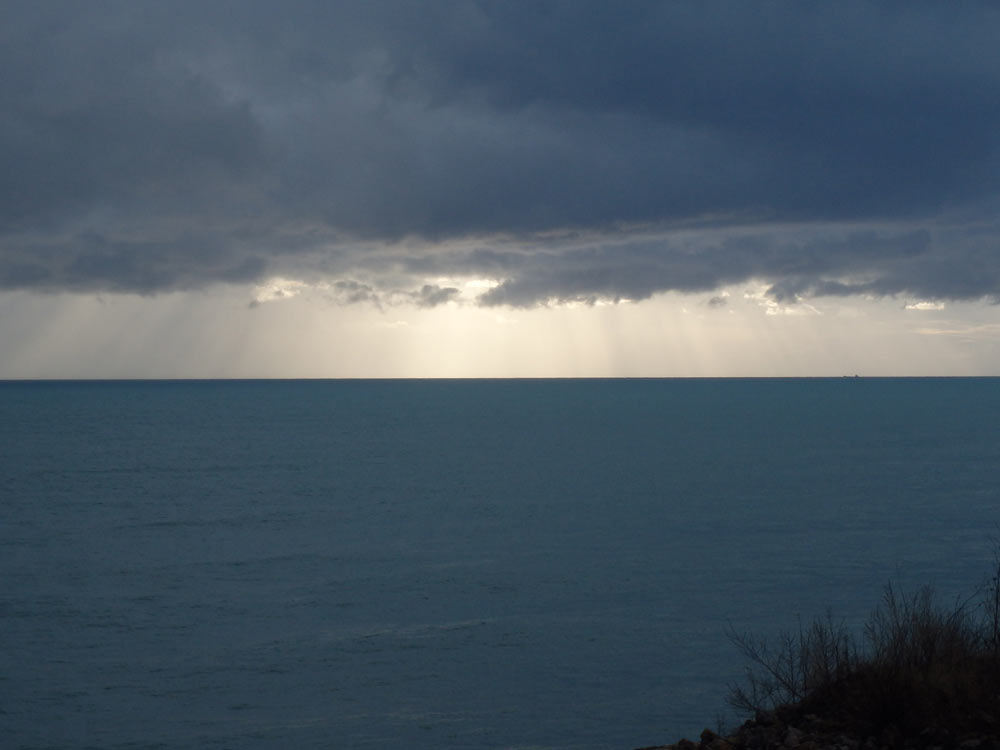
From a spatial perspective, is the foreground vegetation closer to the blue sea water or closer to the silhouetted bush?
the silhouetted bush

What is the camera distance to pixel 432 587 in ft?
127

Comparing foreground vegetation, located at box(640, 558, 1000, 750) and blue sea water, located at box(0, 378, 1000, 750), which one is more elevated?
blue sea water, located at box(0, 378, 1000, 750)

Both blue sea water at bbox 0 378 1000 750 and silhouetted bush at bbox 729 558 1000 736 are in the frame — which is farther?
blue sea water at bbox 0 378 1000 750

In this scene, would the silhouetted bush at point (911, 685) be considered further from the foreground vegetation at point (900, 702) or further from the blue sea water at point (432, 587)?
the blue sea water at point (432, 587)

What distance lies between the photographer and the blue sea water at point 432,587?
2450 cm

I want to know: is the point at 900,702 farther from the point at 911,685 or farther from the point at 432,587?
the point at 432,587

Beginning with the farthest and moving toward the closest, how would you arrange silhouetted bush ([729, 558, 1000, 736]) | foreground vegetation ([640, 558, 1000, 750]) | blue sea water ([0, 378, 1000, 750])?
blue sea water ([0, 378, 1000, 750]) → silhouetted bush ([729, 558, 1000, 736]) → foreground vegetation ([640, 558, 1000, 750])

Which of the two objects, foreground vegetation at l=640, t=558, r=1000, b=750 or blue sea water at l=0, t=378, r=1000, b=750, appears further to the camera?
blue sea water at l=0, t=378, r=1000, b=750

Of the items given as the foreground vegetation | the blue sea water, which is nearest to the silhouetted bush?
the foreground vegetation

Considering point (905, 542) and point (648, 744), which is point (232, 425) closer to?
point (905, 542)

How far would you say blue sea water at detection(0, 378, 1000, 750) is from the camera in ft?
80.4

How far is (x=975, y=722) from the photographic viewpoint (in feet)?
39.3

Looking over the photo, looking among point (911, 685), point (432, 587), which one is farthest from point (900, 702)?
point (432, 587)

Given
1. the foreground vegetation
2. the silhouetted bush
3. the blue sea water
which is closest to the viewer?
Result: the foreground vegetation
